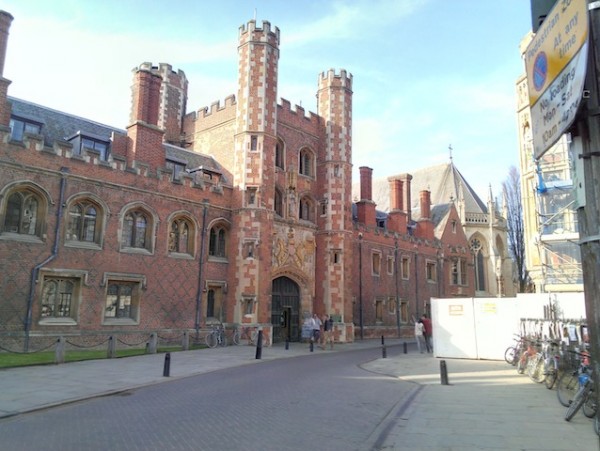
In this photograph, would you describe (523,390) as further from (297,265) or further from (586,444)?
(297,265)

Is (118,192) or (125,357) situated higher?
(118,192)

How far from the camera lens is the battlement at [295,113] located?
92.4 feet

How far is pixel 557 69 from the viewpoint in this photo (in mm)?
4172

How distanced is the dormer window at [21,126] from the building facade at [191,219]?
6cm

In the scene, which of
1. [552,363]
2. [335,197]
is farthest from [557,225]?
[335,197]

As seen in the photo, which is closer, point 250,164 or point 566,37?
point 566,37

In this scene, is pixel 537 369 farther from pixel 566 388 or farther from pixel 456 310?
pixel 456 310

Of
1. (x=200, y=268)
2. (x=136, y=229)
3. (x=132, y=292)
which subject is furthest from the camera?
(x=200, y=268)

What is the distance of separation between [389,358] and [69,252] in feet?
43.9

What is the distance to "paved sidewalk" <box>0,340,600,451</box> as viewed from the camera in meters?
7.06

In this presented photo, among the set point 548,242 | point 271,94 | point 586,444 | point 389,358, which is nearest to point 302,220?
point 271,94

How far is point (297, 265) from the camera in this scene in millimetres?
26938

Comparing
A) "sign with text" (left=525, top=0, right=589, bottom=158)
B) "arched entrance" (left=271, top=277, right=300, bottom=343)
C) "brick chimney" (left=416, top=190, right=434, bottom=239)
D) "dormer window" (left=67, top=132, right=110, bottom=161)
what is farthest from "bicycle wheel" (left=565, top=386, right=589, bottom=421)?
"brick chimney" (left=416, top=190, right=434, bottom=239)

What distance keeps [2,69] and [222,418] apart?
54.5 feet
